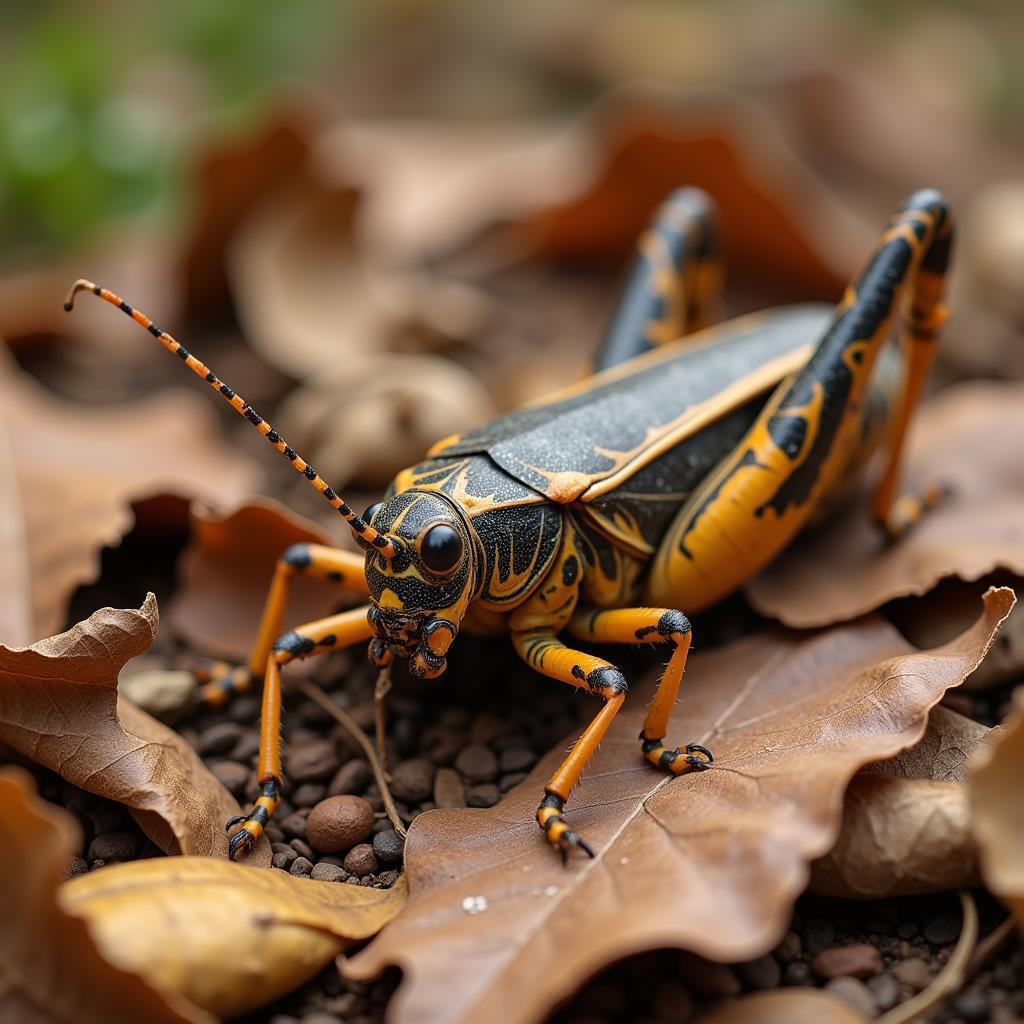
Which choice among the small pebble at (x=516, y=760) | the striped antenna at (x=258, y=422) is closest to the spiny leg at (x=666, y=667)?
the small pebble at (x=516, y=760)

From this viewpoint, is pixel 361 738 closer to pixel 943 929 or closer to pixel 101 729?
pixel 101 729

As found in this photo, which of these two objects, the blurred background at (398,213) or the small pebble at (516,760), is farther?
the blurred background at (398,213)

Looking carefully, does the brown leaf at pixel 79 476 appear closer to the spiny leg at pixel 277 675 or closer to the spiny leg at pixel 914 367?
the spiny leg at pixel 277 675

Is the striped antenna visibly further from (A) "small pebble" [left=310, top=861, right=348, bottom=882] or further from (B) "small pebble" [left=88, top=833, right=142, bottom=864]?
(B) "small pebble" [left=88, top=833, right=142, bottom=864]

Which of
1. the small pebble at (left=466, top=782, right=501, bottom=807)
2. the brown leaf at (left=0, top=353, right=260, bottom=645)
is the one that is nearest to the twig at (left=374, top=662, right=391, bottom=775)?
the small pebble at (left=466, top=782, right=501, bottom=807)

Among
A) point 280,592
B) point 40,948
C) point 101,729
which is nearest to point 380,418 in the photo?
point 280,592

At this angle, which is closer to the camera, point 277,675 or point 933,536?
point 277,675

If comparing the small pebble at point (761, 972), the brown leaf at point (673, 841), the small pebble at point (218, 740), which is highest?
the brown leaf at point (673, 841)
